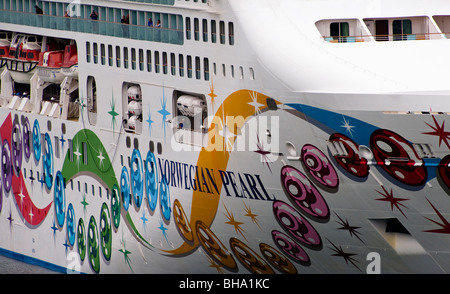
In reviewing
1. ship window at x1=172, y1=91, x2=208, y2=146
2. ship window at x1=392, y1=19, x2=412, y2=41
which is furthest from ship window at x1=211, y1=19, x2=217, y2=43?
ship window at x1=392, y1=19, x2=412, y2=41

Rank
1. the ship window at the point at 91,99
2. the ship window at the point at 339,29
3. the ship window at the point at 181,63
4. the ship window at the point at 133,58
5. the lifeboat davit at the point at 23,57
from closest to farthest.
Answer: the ship window at the point at 339,29 → the ship window at the point at 181,63 → the ship window at the point at 133,58 → the ship window at the point at 91,99 → the lifeboat davit at the point at 23,57

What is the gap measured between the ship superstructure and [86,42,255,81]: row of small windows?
0.05 metres

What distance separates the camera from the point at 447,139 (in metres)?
26.8

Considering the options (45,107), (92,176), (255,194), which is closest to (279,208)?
(255,194)

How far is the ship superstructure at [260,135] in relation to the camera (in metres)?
27.5

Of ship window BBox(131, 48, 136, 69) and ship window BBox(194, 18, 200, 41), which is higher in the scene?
ship window BBox(194, 18, 200, 41)

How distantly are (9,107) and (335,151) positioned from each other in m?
16.0

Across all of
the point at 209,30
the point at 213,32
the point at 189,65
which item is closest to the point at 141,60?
the point at 189,65

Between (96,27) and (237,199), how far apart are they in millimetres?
7803

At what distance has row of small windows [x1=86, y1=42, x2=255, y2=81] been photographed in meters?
30.5

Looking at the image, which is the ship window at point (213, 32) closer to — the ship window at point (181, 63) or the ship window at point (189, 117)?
the ship window at point (181, 63)

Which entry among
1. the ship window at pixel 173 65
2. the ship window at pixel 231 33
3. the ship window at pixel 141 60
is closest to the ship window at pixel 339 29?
the ship window at pixel 231 33

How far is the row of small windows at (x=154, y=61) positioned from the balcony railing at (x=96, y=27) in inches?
14.5

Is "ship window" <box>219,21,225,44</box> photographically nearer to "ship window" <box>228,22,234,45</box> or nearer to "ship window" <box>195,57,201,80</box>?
"ship window" <box>228,22,234,45</box>
